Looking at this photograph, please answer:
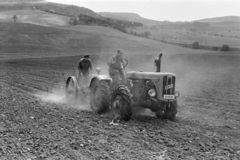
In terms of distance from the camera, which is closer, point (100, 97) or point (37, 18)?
point (100, 97)

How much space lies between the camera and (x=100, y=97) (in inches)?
354

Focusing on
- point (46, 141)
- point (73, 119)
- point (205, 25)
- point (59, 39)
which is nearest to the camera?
point (46, 141)

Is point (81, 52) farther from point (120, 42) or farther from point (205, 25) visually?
point (205, 25)

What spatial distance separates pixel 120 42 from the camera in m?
45.2

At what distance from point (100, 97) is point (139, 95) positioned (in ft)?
3.60

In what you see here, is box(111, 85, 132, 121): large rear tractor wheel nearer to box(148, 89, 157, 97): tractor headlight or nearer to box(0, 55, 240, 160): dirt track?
box(0, 55, 240, 160): dirt track

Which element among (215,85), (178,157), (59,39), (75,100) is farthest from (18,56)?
Answer: (178,157)

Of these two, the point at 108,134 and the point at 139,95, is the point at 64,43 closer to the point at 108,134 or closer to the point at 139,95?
the point at 139,95

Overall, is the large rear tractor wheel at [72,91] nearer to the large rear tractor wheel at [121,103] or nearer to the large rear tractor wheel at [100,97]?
the large rear tractor wheel at [100,97]

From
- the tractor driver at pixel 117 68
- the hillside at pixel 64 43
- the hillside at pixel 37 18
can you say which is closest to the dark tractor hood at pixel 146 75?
the tractor driver at pixel 117 68

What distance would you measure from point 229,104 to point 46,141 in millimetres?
7640

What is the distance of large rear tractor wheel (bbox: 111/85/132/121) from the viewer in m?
7.91

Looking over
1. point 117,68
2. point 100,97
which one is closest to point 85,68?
point 100,97

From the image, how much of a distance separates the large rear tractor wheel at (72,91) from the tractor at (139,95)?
1.65 metres
